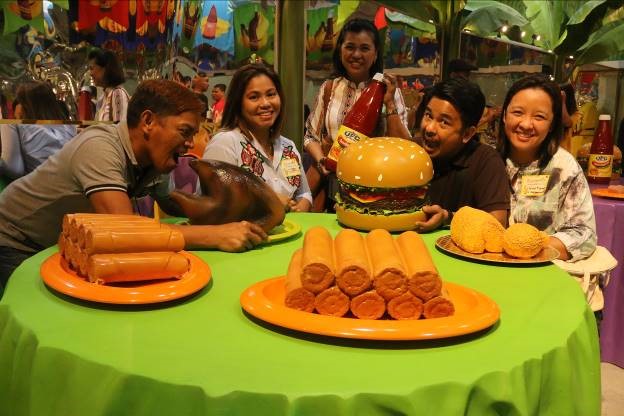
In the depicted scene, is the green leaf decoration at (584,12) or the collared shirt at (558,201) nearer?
the collared shirt at (558,201)

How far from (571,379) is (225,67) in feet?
9.36

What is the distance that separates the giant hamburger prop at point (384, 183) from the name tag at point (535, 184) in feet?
2.08

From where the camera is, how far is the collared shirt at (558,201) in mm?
2330

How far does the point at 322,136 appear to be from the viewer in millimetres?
3461

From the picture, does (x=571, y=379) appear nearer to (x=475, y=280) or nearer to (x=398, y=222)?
(x=475, y=280)

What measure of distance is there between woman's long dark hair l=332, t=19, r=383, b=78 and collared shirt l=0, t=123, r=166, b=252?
1.51 metres

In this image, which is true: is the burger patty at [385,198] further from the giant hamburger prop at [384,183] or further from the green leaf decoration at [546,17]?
the green leaf decoration at [546,17]

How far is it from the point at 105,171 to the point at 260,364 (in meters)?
1.18

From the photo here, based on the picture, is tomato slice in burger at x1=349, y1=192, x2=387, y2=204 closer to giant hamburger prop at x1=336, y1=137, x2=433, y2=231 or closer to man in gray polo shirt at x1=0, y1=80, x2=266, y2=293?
giant hamburger prop at x1=336, y1=137, x2=433, y2=231

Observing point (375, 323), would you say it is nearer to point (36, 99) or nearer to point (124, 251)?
point (124, 251)

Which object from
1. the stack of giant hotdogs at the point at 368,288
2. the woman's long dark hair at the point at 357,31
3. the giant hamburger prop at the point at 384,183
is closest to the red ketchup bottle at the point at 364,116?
the giant hamburger prop at the point at 384,183

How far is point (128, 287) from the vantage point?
1232 mm

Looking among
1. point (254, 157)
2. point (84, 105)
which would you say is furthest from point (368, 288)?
point (254, 157)

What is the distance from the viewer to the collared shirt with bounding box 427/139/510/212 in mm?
2242
